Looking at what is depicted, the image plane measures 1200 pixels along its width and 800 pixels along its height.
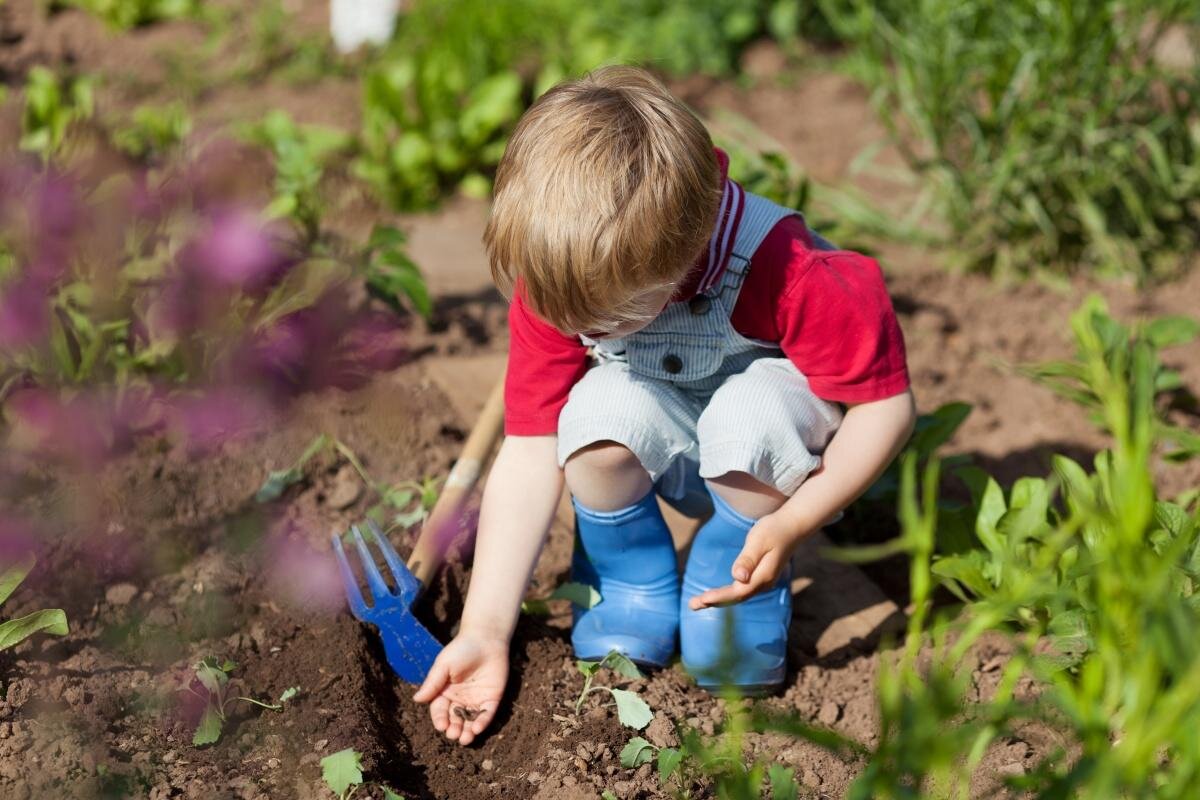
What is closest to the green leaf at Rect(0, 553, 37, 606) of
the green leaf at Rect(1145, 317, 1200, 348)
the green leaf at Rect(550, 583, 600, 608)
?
the green leaf at Rect(550, 583, 600, 608)

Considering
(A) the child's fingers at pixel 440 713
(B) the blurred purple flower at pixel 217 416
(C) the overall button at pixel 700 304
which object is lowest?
(A) the child's fingers at pixel 440 713

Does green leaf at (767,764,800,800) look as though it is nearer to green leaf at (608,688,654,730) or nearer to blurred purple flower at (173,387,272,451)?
green leaf at (608,688,654,730)

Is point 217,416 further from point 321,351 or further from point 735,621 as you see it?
point 735,621

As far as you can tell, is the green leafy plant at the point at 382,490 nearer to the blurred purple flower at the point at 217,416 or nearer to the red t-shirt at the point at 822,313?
the blurred purple flower at the point at 217,416

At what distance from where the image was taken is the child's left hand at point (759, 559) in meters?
1.73

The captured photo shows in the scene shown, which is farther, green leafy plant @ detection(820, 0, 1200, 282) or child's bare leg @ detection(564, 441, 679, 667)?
green leafy plant @ detection(820, 0, 1200, 282)

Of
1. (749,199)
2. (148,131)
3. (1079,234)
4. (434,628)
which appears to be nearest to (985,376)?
(1079,234)

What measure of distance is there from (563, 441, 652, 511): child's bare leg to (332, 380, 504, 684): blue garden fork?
0.28 m

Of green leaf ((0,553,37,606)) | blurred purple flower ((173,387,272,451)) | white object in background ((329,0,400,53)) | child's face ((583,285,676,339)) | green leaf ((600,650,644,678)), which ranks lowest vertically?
green leaf ((600,650,644,678))

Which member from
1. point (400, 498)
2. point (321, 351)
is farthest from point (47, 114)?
point (400, 498)

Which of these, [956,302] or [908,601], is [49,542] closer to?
[908,601]

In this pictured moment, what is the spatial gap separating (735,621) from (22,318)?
1340 millimetres

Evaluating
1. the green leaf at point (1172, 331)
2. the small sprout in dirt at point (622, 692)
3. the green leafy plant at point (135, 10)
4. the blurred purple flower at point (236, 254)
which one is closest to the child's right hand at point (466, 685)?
the small sprout in dirt at point (622, 692)

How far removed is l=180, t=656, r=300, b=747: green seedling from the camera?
1.74 meters
